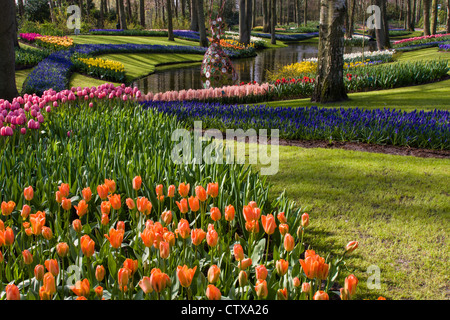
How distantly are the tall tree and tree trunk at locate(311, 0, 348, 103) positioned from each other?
6.51 metres

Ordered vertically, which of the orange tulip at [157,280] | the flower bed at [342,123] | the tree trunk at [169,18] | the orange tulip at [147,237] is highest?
the tree trunk at [169,18]

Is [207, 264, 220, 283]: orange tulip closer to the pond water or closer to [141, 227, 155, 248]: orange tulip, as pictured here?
[141, 227, 155, 248]: orange tulip

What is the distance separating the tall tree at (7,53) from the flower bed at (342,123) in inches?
151

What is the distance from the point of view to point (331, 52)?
27.2 feet

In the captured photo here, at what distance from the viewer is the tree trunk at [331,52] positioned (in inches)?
320

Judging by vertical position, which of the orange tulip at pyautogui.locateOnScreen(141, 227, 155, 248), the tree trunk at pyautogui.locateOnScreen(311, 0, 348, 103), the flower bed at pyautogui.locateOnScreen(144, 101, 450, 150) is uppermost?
the tree trunk at pyautogui.locateOnScreen(311, 0, 348, 103)

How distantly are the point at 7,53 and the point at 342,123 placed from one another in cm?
692

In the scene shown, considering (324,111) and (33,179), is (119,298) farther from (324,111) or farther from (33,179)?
(324,111)

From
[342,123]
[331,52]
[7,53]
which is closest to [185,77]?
[7,53]

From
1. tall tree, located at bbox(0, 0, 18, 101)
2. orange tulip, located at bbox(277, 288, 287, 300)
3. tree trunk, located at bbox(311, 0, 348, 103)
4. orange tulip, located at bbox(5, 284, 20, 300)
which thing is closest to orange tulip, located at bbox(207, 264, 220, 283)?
orange tulip, located at bbox(277, 288, 287, 300)

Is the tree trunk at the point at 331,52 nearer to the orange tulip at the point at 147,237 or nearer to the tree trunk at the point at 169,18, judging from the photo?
the orange tulip at the point at 147,237

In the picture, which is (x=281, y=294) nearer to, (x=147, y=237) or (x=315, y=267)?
(x=315, y=267)

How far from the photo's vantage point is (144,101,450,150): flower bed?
18.5 ft

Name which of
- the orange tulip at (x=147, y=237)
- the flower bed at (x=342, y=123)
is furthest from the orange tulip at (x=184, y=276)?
the flower bed at (x=342, y=123)
